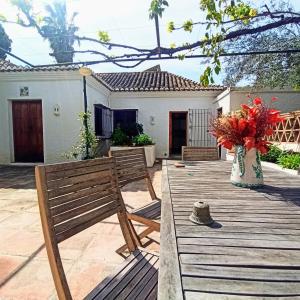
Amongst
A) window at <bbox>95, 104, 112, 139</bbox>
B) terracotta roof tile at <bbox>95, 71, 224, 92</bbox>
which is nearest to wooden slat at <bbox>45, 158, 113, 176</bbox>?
window at <bbox>95, 104, 112, 139</bbox>

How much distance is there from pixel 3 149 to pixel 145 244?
305 inches

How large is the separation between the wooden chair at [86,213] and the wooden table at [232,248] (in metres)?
0.38

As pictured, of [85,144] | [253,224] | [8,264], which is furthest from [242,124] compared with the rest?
[85,144]

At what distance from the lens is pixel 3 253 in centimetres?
256

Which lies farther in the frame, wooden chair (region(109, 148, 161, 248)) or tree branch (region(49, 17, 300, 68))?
tree branch (region(49, 17, 300, 68))

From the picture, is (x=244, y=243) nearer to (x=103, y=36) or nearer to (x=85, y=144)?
(x=103, y=36)

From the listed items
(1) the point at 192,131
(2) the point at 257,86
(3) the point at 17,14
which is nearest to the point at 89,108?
(1) the point at 192,131

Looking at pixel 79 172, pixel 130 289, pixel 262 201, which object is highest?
pixel 79 172

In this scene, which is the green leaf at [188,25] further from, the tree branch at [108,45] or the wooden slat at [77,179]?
the wooden slat at [77,179]

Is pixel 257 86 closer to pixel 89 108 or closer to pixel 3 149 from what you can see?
pixel 89 108

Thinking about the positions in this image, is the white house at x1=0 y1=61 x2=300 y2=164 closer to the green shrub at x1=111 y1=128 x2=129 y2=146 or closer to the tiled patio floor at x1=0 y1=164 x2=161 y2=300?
the green shrub at x1=111 y1=128 x2=129 y2=146

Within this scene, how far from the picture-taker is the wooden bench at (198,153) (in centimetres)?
414

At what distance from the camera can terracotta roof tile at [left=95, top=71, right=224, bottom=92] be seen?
35.8 feet

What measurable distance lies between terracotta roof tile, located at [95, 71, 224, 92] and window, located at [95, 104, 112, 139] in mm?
1008
